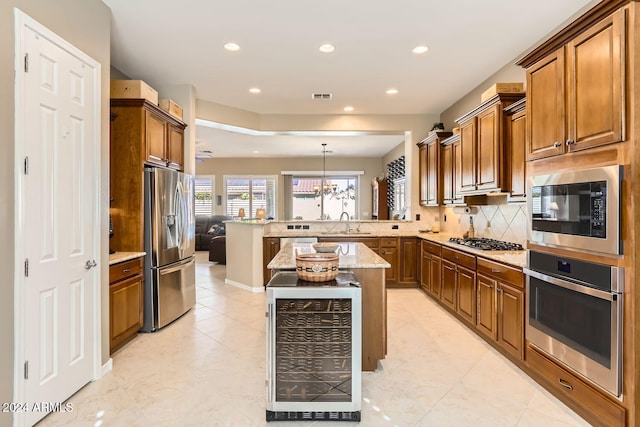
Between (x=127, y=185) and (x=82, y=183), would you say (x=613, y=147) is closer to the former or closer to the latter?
(x=82, y=183)

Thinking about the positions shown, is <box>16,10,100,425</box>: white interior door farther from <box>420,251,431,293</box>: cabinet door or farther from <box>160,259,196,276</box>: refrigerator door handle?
<box>420,251,431,293</box>: cabinet door

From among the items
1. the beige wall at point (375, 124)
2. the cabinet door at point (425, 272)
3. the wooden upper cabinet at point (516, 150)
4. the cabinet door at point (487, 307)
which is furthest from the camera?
the beige wall at point (375, 124)

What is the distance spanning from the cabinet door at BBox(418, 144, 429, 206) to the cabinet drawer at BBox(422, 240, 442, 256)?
0.85m

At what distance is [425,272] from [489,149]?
2.19 meters

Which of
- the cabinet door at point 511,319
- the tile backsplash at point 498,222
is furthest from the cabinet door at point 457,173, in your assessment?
the cabinet door at point 511,319

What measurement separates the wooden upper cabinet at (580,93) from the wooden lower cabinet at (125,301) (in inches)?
145

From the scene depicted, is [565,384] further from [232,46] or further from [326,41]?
[232,46]

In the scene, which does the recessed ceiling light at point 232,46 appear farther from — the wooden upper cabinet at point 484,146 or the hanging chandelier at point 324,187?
the hanging chandelier at point 324,187

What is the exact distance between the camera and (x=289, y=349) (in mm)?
2117

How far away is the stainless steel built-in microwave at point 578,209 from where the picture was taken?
190 centimetres

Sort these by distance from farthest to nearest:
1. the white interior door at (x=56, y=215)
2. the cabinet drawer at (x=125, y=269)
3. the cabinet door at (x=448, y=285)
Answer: the cabinet door at (x=448, y=285) → the cabinet drawer at (x=125, y=269) → the white interior door at (x=56, y=215)

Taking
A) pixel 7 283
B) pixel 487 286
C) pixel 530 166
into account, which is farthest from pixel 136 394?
pixel 530 166

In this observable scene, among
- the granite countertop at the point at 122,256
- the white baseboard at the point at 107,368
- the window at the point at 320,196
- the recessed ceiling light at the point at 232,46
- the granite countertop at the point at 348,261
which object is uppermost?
the recessed ceiling light at the point at 232,46

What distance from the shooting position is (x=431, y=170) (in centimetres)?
550
